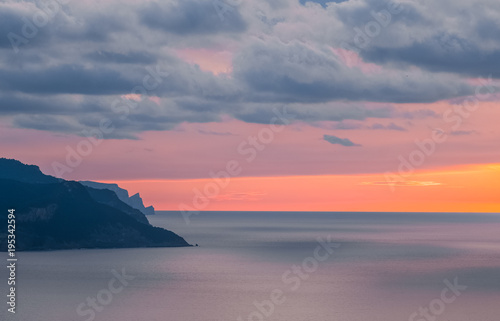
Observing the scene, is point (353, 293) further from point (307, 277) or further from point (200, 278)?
point (200, 278)

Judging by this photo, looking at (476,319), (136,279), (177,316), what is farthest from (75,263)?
(476,319)

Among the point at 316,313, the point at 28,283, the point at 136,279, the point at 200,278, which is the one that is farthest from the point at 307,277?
the point at 28,283

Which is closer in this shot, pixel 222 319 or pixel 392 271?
pixel 222 319

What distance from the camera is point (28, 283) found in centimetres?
15850

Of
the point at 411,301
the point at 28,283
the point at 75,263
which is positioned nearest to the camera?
the point at 411,301

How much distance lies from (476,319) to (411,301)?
19.3 meters

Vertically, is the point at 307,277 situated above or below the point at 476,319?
above

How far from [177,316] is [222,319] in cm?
844

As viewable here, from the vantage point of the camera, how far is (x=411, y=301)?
433ft

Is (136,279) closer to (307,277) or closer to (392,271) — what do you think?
(307,277)

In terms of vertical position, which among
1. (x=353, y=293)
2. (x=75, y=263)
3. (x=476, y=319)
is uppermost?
(x=75, y=263)

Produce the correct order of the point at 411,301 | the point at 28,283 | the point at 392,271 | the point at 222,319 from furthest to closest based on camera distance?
the point at 392,271 < the point at 28,283 < the point at 411,301 < the point at 222,319

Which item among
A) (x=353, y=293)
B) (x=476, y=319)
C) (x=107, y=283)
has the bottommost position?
(x=476, y=319)

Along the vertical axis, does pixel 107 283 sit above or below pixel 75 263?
below
